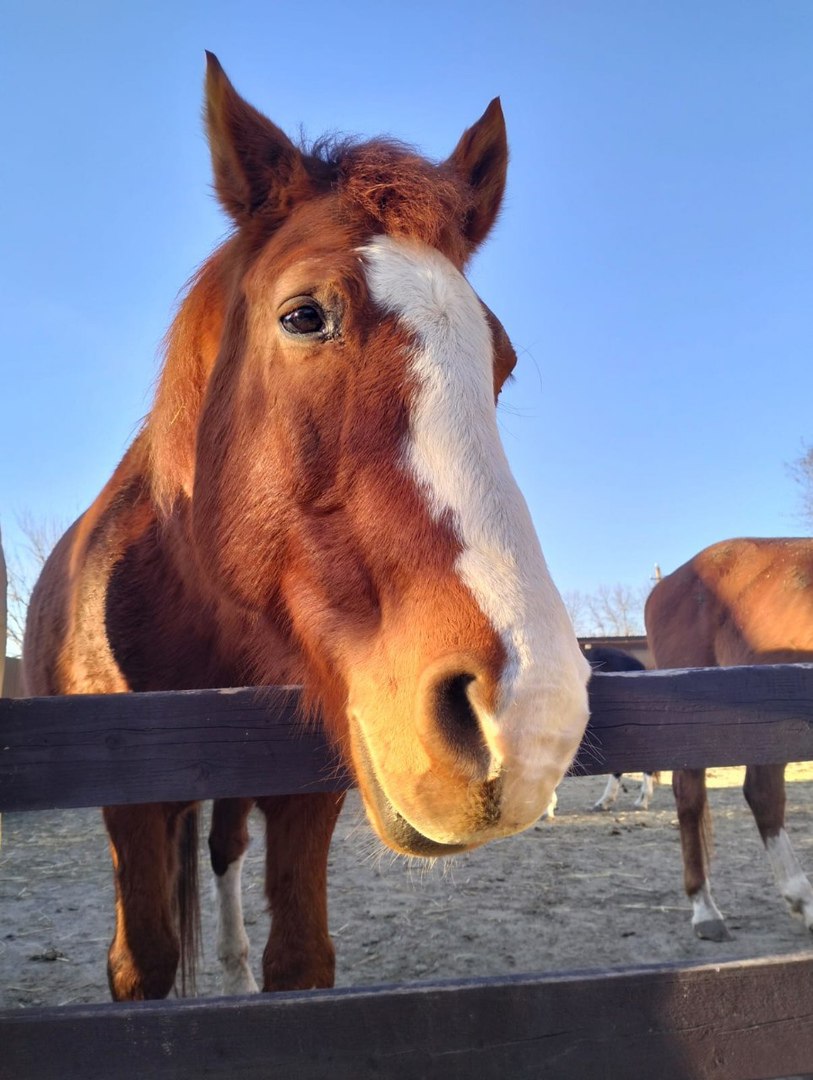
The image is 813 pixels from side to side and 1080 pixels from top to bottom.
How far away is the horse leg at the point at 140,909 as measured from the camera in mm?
2531

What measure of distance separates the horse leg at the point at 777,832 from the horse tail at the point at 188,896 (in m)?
3.73

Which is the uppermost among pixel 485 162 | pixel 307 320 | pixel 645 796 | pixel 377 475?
pixel 485 162

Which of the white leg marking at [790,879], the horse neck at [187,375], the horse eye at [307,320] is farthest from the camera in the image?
the white leg marking at [790,879]

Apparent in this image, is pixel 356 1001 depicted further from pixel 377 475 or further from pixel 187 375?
pixel 187 375

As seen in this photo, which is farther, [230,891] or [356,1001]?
[230,891]

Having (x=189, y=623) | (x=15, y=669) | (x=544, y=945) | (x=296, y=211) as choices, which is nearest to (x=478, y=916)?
(x=544, y=945)

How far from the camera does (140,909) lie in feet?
8.37

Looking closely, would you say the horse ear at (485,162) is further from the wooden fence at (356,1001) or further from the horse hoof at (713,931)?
the horse hoof at (713,931)

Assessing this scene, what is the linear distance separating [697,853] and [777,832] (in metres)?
0.60

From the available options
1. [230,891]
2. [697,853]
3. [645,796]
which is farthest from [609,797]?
[230,891]

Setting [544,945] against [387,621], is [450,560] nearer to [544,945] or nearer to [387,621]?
[387,621]

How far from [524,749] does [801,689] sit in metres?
1.27

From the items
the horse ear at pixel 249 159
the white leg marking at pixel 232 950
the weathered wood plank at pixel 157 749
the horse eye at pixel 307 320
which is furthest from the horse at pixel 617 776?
the horse eye at pixel 307 320

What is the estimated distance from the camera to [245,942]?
4.12 metres
